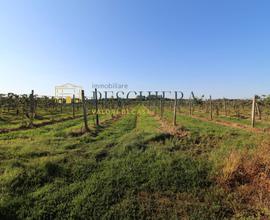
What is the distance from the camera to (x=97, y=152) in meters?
6.13

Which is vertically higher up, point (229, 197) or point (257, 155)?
point (257, 155)

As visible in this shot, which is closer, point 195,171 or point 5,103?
point 195,171

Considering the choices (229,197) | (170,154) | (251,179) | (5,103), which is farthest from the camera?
(5,103)

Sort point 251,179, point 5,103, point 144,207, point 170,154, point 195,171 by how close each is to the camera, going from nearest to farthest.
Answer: point 144,207
point 251,179
point 195,171
point 170,154
point 5,103

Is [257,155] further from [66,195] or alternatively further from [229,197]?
[66,195]

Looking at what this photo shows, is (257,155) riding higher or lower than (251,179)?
higher

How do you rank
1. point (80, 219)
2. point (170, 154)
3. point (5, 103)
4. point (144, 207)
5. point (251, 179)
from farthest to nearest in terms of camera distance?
point (5, 103) < point (170, 154) < point (251, 179) < point (144, 207) < point (80, 219)

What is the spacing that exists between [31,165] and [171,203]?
142 inches

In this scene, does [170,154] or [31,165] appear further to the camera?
[170,154]

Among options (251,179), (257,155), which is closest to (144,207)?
(251,179)

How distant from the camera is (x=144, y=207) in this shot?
11.2 feet

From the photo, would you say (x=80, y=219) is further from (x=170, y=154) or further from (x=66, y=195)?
(x=170, y=154)

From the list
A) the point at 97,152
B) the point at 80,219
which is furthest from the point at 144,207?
the point at 97,152

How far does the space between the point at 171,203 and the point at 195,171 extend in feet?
4.77
